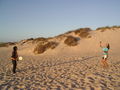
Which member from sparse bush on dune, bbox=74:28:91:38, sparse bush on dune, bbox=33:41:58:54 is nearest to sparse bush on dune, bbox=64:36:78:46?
sparse bush on dune, bbox=33:41:58:54

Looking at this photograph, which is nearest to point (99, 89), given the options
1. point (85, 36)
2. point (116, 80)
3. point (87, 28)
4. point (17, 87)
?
point (116, 80)

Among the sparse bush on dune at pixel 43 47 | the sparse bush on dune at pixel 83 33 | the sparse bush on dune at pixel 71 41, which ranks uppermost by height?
the sparse bush on dune at pixel 83 33

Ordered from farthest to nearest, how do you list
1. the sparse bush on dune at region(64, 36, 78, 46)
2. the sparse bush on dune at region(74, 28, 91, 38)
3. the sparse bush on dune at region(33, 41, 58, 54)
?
the sparse bush on dune at region(74, 28, 91, 38) → the sparse bush on dune at region(64, 36, 78, 46) → the sparse bush on dune at region(33, 41, 58, 54)

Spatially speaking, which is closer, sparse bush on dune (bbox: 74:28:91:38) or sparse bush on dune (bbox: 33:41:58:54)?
sparse bush on dune (bbox: 33:41:58:54)

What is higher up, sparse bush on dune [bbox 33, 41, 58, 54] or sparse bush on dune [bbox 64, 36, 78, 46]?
sparse bush on dune [bbox 64, 36, 78, 46]

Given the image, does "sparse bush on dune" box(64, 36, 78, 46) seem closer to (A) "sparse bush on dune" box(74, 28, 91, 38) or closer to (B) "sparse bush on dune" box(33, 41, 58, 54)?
(B) "sparse bush on dune" box(33, 41, 58, 54)

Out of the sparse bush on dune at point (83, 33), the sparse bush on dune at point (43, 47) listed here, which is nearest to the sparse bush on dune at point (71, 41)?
the sparse bush on dune at point (43, 47)

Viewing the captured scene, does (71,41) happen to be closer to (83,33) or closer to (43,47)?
(83,33)

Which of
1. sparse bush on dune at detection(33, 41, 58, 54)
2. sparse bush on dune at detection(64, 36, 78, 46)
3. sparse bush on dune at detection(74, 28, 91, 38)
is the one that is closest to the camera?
sparse bush on dune at detection(33, 41, 58, 54)

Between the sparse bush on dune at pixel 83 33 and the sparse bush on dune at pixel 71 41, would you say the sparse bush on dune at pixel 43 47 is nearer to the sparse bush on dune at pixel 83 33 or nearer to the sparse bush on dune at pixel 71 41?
the sparse bush on dune at pixel 71 41

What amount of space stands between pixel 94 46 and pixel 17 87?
16558 millimetres

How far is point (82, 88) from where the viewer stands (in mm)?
5793

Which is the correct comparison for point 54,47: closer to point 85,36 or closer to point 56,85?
point 85,36

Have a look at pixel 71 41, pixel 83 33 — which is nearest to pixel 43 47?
pixel 71 41
